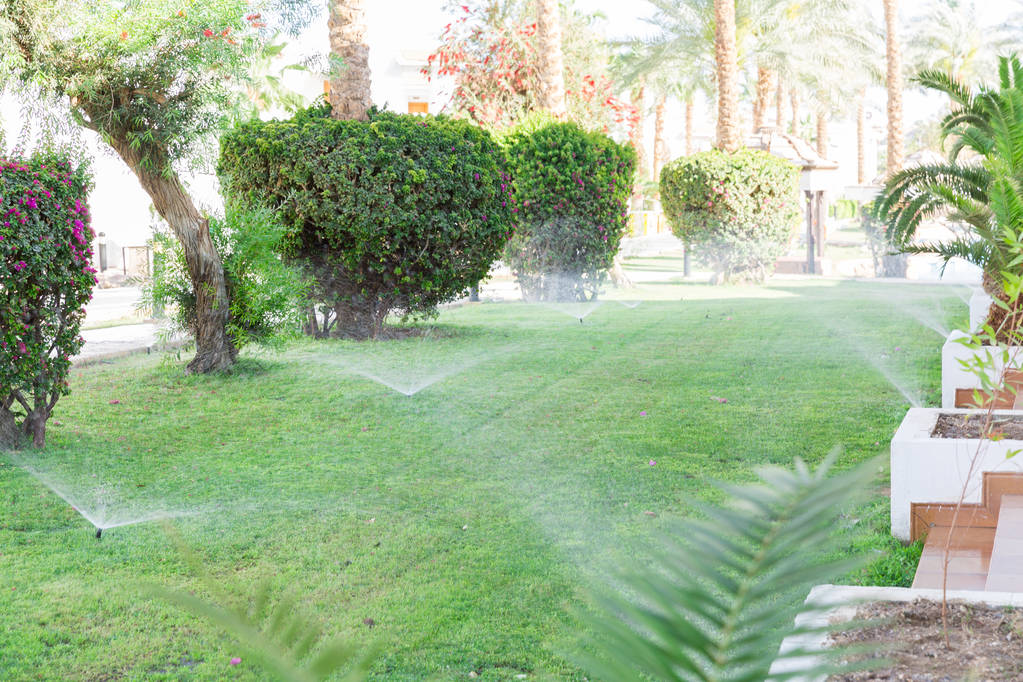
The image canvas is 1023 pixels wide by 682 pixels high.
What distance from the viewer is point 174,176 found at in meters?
8.55

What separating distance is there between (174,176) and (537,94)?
31.3 feet

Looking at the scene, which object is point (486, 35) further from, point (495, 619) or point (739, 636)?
point (739, 636)

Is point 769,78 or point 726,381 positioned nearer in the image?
point 726,381

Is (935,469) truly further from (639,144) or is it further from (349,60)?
(639,144)

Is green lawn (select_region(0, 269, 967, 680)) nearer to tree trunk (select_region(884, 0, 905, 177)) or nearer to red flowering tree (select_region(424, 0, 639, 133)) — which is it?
red flowering tree (select_region(424, 0, 639, 133))

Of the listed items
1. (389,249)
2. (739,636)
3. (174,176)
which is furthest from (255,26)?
(739,636)

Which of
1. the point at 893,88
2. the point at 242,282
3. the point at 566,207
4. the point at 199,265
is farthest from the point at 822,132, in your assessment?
the point at 199,265

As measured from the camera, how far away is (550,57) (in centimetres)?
1628

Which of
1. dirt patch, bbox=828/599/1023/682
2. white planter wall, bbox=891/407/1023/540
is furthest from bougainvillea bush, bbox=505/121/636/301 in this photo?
dirt patch, bbox=828/599/1023/682

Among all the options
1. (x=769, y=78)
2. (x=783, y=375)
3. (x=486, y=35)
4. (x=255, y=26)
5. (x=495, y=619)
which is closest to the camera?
(x=495, y=619)

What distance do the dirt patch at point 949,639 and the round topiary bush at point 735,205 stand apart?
16.0 m

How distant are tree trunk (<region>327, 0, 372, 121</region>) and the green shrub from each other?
2167 millimetres

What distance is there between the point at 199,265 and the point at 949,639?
7.12m

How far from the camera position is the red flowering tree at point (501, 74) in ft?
60.0
